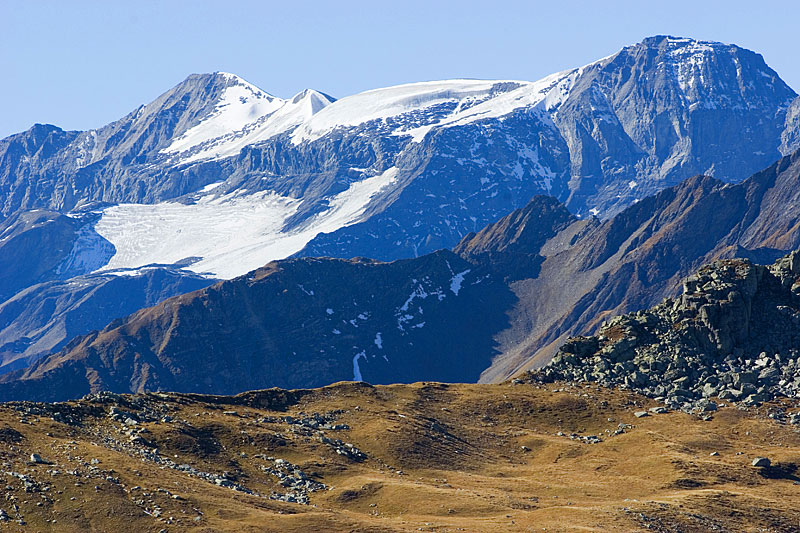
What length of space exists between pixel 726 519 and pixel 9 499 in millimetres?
72535

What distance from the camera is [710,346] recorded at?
179 metres

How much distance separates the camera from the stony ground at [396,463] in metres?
105

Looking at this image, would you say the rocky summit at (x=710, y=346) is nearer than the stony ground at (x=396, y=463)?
No

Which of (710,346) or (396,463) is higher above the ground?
(710,346)

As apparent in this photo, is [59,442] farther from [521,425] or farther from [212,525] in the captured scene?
[521,425]

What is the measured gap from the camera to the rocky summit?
557ft

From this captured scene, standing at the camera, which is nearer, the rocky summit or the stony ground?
the stony ground

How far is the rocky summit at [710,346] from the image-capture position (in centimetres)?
16988

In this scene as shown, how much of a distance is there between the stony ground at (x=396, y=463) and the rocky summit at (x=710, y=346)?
5.24m

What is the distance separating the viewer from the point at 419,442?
475 feet

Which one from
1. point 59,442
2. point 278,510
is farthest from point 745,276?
point 59,442

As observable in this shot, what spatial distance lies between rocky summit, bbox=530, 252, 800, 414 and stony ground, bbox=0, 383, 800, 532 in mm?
5239

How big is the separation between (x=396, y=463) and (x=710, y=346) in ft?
222

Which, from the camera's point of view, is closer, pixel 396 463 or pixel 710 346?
pixel 396 463
